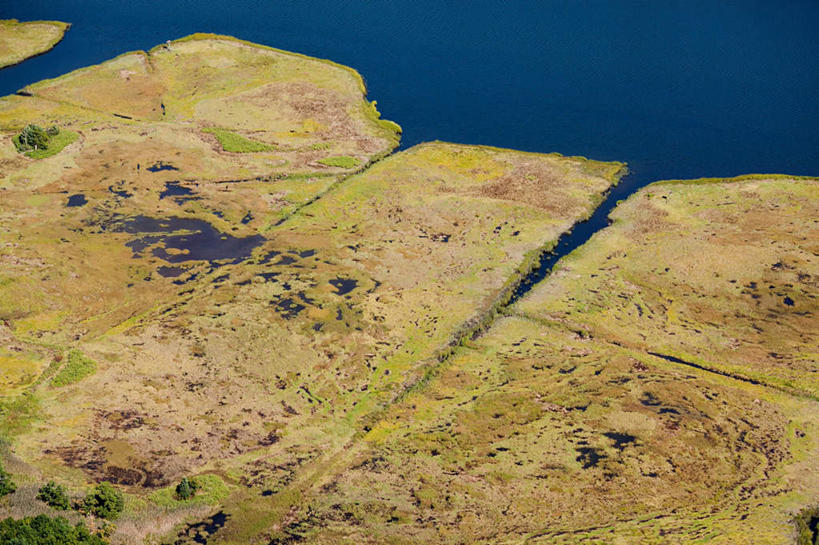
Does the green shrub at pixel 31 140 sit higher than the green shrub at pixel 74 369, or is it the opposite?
the green shrub at pixel 31 140

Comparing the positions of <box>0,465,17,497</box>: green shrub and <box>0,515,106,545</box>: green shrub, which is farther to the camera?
<box>0,465,17,497</box>: green shrub

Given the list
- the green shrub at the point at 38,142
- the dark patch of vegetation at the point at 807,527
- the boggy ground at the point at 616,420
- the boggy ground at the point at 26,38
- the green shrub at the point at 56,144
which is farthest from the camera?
the boggy ground at the point at 26,38

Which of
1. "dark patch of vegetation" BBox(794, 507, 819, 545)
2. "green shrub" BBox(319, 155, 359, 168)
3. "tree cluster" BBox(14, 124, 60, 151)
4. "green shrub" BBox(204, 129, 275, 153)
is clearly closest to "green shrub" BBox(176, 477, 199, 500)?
"dark patch of vegetation" BBox(794, 507, 819, 545)

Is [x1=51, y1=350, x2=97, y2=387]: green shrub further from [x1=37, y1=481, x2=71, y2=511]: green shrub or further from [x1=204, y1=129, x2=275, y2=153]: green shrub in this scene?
[x1=204, y1=129, x2=275, y2=153]: green shrub

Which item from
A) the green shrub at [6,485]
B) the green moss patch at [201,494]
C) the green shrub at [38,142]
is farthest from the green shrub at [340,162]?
the green shrub at [6,485]

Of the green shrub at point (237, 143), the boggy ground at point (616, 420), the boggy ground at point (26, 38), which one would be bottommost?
the boggy ground at point (616, 420)

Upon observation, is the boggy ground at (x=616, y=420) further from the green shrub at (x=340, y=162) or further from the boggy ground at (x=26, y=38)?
the boggy ground at (x=26, y=38)

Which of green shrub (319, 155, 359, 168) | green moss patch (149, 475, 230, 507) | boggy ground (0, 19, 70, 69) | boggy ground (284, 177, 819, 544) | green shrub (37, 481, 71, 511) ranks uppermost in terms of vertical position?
boggy ground (0, 19, 70, 69)
